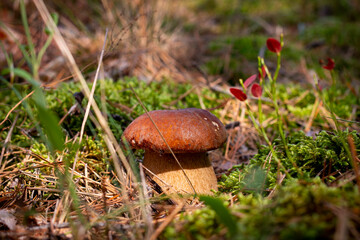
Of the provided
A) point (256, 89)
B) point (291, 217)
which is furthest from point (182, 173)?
point (291, 217)

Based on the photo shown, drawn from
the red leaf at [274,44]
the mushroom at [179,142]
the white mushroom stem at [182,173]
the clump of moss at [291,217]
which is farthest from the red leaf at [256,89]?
the white mushroom stem at [182,173]

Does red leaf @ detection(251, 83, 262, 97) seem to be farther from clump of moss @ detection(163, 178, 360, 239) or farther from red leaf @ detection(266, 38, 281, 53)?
clump of moss @ detection(163, 178, 360, 239)

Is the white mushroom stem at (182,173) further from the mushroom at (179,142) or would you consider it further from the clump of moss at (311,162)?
the clump of moss at (311,162)

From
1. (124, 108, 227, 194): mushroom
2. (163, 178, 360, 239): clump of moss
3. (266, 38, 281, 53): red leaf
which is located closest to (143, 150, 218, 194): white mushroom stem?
(124, 108, 227, 194): mushroom

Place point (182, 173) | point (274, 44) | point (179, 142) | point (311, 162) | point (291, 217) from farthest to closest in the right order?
1. point (182, 173)
2. point (311, 162)
3. point (179, 142)
4. point (274, 44)
5. point (291, 217)

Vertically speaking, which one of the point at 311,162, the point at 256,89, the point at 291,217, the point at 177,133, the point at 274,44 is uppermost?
the point at 274,44

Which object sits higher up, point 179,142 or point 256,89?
point 256,89

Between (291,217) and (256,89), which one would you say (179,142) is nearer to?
(256,89)
